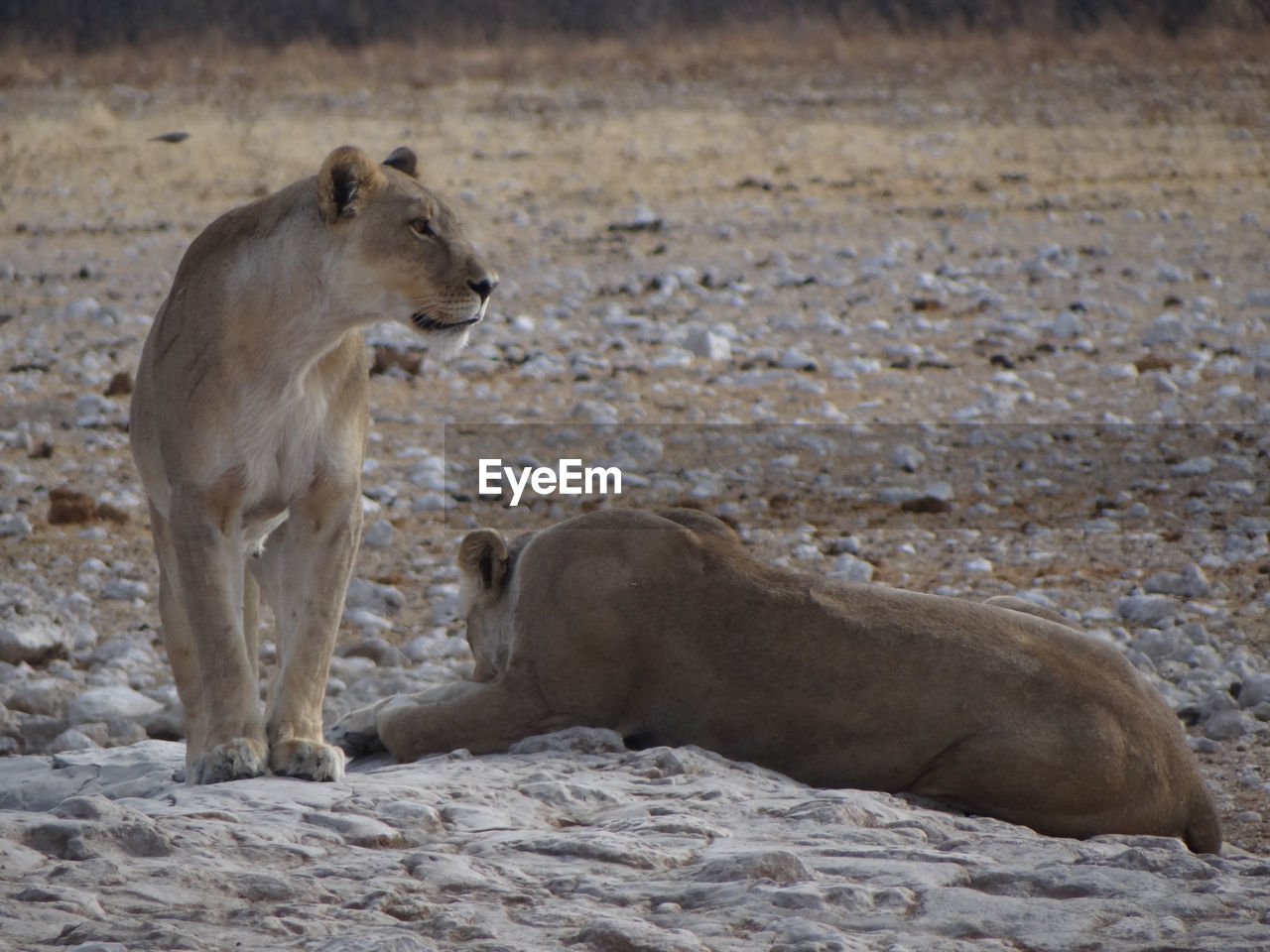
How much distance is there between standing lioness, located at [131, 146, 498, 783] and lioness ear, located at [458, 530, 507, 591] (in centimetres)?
52

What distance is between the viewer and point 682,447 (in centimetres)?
972

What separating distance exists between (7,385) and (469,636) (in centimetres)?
607

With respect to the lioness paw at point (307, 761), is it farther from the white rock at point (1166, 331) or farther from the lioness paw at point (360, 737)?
the white rock at point (1166, 331)

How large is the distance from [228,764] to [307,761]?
0.67 ft

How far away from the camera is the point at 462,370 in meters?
11.3

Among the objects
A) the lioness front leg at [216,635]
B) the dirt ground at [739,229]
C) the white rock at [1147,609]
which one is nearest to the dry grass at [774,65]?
the dirt ground at [739,229]

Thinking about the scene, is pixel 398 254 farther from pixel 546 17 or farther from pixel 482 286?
pixel 546 17

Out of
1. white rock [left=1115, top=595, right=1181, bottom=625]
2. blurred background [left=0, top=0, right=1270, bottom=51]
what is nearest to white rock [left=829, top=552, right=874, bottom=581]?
white rock [left=1115, top=595, right=1181, bottom=625]

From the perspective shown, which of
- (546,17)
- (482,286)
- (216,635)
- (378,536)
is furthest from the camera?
(546,17)

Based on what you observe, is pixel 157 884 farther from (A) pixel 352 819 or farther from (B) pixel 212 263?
(B) pixel 212 263

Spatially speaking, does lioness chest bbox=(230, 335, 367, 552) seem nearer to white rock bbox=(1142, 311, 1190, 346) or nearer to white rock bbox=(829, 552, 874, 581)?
white rock bbox=(829, 552, 874, 581)

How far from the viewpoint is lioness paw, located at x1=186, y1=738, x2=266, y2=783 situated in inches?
182

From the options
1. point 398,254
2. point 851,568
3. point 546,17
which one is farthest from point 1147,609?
point 546,17

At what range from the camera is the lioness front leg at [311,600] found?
16.0 ft
